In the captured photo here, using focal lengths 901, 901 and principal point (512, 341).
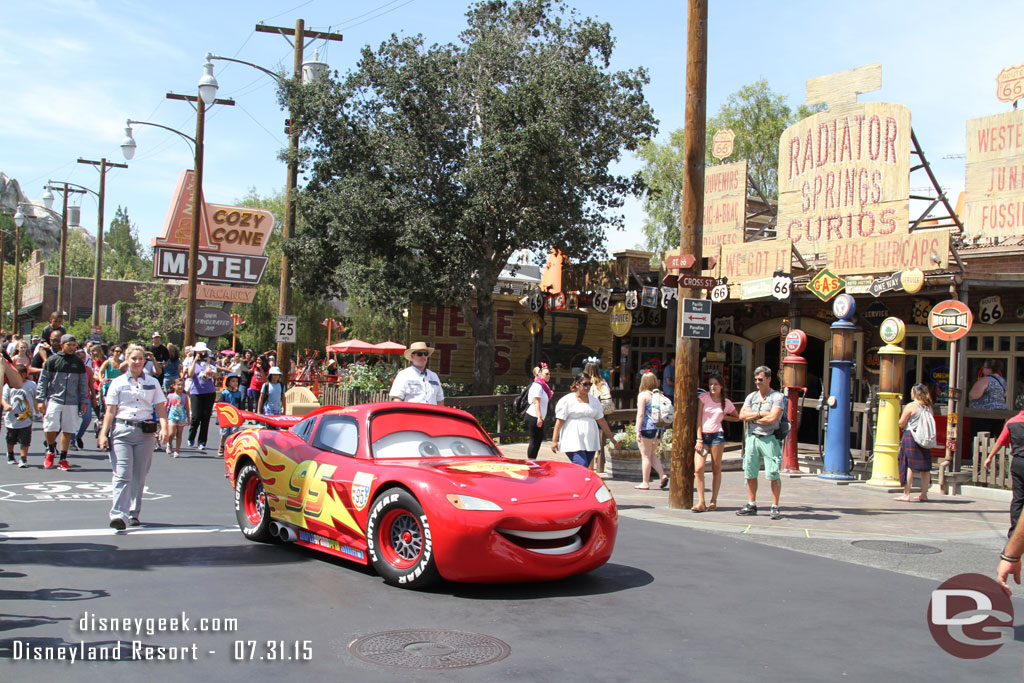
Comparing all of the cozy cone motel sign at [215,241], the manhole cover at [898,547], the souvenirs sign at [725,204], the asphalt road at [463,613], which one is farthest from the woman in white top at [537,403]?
the cozy cone motel sign at [215,241]

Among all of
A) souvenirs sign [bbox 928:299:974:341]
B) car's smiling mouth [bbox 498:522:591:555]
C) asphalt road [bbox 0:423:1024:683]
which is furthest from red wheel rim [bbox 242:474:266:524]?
souvenirs sign [bbox 928:299:974:341]

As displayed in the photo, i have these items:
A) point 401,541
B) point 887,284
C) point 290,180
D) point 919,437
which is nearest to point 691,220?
point 919,437

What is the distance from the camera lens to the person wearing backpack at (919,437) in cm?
1281

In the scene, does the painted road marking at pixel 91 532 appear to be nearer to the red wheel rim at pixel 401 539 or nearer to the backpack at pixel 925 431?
the red wheel rim at pixel 401 539

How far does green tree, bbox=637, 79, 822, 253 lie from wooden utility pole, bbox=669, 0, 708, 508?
2914 centimetres

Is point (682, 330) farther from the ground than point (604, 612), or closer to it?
farther from the ground

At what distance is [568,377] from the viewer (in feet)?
95.4

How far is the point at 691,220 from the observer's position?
37.4ft

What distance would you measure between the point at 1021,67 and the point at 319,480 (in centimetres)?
1297

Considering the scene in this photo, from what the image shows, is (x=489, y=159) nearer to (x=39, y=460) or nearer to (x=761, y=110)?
(x=39, y=460)

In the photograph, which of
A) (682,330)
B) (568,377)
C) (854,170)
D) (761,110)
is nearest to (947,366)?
(854,170)

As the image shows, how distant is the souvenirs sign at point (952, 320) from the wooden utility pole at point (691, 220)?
15.3ft

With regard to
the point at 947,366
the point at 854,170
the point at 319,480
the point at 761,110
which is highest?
the point at 761,110

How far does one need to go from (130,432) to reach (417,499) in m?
3.60
